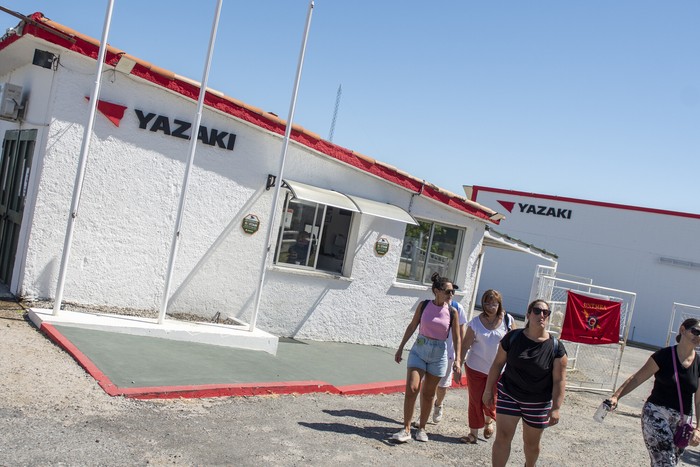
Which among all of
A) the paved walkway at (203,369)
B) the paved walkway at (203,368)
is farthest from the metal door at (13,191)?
the paved walkway at (203,369)

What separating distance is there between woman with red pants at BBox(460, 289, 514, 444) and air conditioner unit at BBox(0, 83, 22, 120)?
682 cm

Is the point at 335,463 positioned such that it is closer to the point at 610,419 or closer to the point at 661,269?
the point at 610,419

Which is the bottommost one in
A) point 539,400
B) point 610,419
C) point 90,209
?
point 610,419

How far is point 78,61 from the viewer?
28.9 ft

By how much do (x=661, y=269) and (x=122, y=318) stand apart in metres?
24.6

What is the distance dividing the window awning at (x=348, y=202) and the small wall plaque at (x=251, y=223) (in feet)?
2.29

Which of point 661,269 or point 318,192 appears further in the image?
point 661,269

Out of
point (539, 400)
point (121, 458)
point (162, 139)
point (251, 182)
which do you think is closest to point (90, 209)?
point (162, 139)

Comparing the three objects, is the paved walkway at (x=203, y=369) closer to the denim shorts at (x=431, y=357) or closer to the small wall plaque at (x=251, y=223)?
the denim shorts at (x=431, y=357)

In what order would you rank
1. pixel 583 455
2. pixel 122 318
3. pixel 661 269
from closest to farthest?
pixel 583 455 < pixel 122 318 < pixel 661 269

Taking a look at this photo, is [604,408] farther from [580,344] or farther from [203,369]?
[580,344]

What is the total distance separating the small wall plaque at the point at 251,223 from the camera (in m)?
10.4

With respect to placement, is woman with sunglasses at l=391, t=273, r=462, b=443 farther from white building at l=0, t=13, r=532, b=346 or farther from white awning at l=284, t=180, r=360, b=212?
white awning at l=284, t=180, r=360, b=212

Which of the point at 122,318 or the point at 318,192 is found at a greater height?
the point at 318,192
